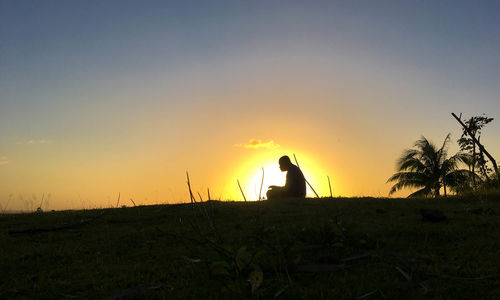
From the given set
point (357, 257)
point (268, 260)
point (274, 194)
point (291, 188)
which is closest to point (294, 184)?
point (291, 188)

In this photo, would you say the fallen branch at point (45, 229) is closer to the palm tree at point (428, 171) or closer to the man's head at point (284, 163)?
the man's head at point (284, 163)

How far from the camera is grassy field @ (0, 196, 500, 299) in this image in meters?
3.08

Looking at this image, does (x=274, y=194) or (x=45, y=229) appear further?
(x=274, y=194)

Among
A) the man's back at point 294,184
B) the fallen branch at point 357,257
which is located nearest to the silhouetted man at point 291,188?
the man's back at point 294,184

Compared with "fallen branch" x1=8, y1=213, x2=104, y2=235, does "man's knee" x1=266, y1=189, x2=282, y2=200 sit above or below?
above

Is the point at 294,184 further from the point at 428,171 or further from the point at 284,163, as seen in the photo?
the point at 428,171

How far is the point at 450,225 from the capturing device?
5477 millimetres

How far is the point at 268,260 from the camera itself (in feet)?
12.0

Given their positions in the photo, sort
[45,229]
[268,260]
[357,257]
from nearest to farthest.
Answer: [268,260] → [357,257] → [45,229]

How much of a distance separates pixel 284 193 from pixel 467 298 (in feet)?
31.3

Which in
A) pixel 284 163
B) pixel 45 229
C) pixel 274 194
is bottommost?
pixel 45 229

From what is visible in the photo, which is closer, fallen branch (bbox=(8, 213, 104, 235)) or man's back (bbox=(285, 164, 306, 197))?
fallen branch (bbox=(8, 213, 104, 235))

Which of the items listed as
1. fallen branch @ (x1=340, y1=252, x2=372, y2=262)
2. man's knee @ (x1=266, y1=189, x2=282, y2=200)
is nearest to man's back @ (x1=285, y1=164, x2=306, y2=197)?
man's knee @ (x1=266, y1=189, x2=282, y2=200)

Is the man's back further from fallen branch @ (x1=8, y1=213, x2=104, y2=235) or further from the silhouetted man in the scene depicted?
fallen branch @ (x1=8, y1=213, x2=104, y2=235)
